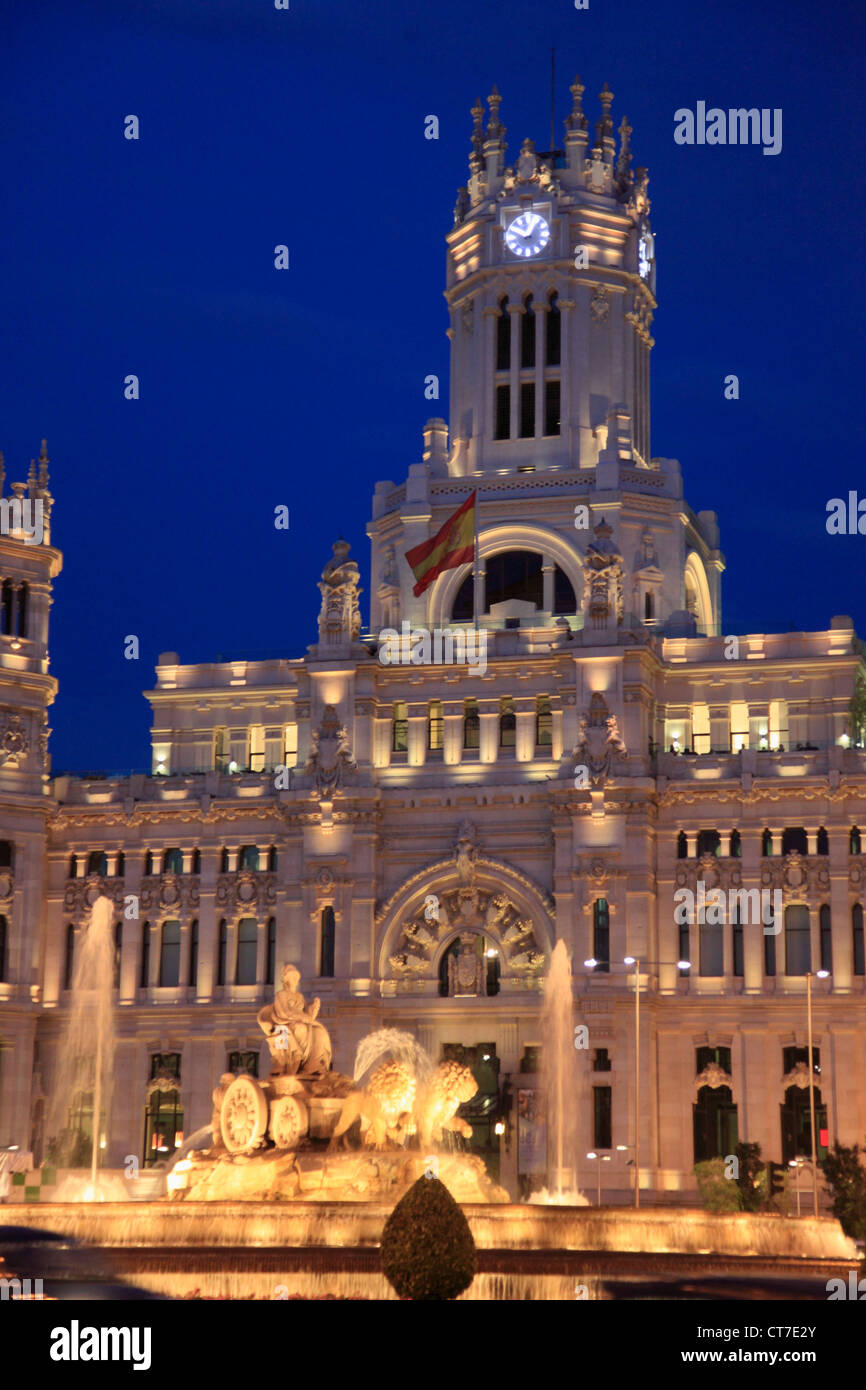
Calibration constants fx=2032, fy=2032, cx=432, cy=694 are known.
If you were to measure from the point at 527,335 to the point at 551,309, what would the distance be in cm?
190

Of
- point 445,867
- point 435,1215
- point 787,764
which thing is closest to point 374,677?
point 445,867

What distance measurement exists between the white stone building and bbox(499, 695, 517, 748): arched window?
0.53 ft

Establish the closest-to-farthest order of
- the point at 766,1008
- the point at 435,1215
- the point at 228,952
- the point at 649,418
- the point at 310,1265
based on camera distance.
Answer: the point at 435,1215 < the point at 310,1265 < the point at 766,1008 < the point at 228,952 < the point at 649,418

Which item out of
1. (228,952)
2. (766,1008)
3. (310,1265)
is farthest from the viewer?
(228,952)

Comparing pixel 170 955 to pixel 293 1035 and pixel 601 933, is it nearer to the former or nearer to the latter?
pixel 601 933

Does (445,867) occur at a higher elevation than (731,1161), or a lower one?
higher

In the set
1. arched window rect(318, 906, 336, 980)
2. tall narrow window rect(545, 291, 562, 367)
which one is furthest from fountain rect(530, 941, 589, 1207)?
tall narrow window rect(545, 291, 562, 367)

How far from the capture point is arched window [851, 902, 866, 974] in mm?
89125

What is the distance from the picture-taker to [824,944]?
295 feet

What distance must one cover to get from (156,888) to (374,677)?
14827 millimetres

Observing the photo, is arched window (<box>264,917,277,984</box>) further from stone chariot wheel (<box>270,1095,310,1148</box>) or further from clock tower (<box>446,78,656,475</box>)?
stone chariot wheel (<box>270,1095,310,1148</box>)

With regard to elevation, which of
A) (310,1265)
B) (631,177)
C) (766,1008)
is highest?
(631,177)

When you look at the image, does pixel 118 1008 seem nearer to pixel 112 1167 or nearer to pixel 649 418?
pixel 112 1167

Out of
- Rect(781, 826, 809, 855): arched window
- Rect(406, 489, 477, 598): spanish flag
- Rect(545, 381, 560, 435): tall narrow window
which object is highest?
Rect(545, 381, 560, 435): tall narrow window
